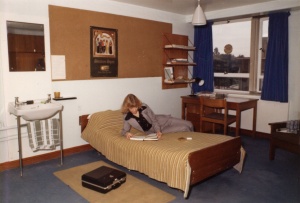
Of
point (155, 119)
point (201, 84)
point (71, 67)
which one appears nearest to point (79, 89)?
point (71, 67)

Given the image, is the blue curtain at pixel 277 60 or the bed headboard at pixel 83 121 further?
the blue curtain at pixel 277 60

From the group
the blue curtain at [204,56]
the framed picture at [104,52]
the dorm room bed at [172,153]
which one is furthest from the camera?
the blue curtain at [204,56]

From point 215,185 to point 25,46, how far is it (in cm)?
298

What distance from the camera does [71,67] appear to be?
13.5ft

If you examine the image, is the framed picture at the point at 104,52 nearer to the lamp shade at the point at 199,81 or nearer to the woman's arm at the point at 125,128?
the woman's arm at the point at 125,128

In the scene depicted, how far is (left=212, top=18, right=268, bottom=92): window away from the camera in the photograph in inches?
208

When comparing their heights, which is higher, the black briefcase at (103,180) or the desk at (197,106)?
the desk at (197,106)

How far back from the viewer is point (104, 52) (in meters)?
4.49

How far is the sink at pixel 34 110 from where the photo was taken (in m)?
3.26

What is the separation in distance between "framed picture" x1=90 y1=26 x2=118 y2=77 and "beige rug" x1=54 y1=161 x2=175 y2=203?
180 centimetres

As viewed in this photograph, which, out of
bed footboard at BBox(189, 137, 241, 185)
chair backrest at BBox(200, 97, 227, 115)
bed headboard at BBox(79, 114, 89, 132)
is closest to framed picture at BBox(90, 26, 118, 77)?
bed headboard at BBox(79, 114, 89, 132)

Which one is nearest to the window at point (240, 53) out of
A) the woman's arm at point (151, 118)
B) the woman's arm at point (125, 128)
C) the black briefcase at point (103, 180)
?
the woman's arm at point (151, 118)

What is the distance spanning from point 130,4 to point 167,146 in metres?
2.79

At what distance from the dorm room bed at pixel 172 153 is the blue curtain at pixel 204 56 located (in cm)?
229
